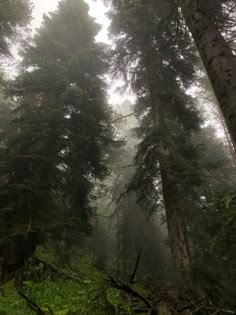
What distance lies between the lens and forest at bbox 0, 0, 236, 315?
11.3ft

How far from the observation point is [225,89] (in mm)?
3146

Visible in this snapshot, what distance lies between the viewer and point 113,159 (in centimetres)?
1656

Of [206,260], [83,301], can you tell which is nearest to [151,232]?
[206,260]

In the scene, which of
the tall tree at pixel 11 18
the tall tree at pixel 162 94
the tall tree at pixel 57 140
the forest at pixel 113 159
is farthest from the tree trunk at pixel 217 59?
the tall tree at pixel 11 18

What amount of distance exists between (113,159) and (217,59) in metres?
13.3

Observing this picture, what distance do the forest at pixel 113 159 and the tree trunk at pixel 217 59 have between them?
17 mm

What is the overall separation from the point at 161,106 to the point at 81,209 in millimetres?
5350

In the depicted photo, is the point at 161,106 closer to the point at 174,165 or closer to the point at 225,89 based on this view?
the point at 174,165

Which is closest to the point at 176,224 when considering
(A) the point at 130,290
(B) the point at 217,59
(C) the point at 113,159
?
(A) the point at 130,290

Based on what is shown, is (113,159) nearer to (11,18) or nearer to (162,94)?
(162,94)

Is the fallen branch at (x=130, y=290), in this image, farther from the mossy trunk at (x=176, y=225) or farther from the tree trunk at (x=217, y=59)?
the mossy trunk at (x=176, y=225)

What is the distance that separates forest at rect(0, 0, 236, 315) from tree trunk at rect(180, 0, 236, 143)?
2cm

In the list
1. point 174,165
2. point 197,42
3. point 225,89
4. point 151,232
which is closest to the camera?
point 225,89

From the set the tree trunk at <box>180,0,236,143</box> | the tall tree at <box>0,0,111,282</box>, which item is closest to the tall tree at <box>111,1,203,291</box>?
the tall tree at <box>0,0,111,282</box>
